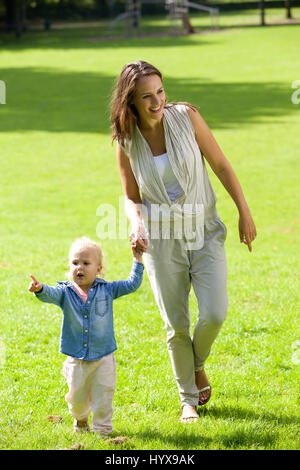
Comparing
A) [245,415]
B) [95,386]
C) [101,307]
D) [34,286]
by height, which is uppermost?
[34,286]

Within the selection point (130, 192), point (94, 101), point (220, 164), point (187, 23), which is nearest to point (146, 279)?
point (130, 192)

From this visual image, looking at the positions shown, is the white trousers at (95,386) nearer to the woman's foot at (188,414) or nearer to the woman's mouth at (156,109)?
the woman's foot at (188,414)

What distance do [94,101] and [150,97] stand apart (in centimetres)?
2075

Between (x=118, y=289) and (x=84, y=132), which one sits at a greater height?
(x=118, y=289)

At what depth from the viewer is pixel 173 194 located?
461 cm

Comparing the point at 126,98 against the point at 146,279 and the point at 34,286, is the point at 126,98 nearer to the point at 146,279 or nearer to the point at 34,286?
the point at 34,286

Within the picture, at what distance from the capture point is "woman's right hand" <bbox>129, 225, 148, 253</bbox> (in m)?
4.36

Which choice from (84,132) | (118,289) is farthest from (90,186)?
(118,289)

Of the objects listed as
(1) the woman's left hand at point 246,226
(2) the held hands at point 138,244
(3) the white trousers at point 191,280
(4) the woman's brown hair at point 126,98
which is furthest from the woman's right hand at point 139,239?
(1) the woman's left hand at point 246,226

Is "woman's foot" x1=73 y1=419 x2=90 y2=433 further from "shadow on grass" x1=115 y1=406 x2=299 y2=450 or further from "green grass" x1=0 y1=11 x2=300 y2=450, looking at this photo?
"shadow on grass" x1=115 y1=406 x2=299 y2=450
